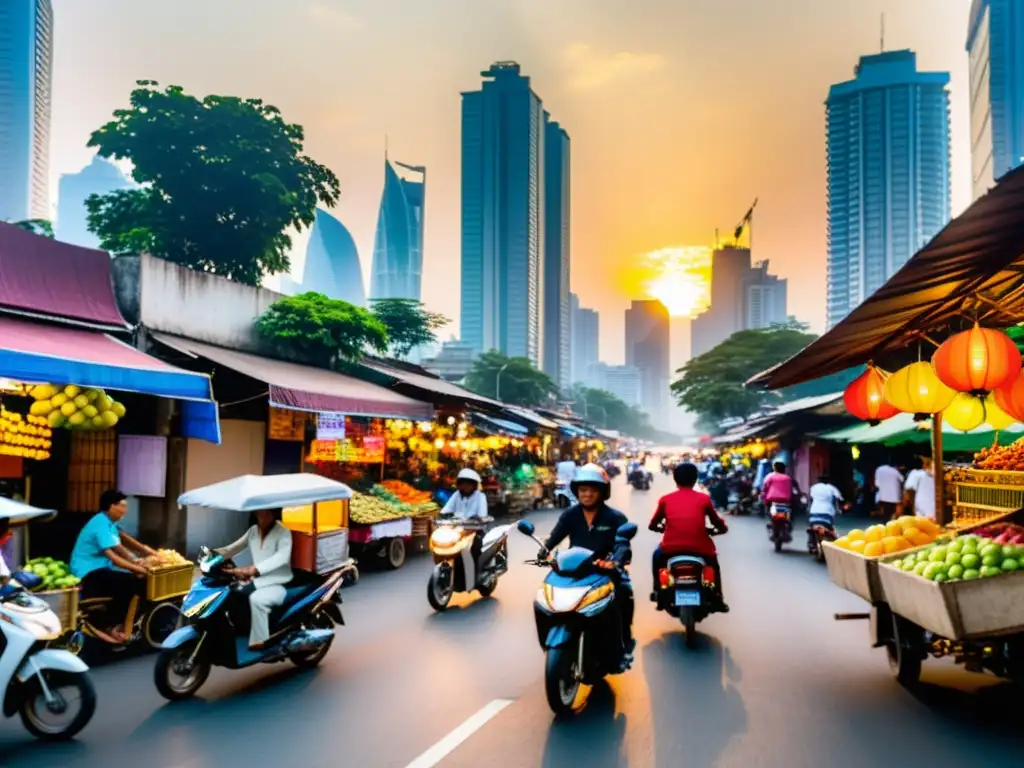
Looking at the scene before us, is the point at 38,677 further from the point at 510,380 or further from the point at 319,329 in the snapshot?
the point at 510,380

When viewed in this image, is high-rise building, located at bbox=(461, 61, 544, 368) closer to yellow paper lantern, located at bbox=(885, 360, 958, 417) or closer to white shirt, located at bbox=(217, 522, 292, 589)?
yellow paper lantern, located at bbox=(885, 360, 958, 417)

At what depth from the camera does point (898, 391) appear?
7500 millimetres

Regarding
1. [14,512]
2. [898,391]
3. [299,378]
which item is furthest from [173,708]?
[299,378]

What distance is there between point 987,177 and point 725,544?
88.6 metres

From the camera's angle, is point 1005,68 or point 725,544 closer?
point 725,544

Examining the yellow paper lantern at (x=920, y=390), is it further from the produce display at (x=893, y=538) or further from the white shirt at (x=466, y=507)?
the white shirt at (x=466, y=507)

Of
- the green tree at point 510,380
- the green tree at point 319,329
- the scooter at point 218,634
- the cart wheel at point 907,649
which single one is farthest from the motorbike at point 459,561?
the green tree at point 510,380

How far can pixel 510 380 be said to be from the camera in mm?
63312

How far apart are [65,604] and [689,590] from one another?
5364mm

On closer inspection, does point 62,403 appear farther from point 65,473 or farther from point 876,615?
point 876,615

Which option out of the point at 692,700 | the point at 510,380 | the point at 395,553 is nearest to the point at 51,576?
the point at 692,700

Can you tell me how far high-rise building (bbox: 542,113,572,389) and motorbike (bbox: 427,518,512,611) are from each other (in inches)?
6777

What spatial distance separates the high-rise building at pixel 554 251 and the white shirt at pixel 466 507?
564 ft

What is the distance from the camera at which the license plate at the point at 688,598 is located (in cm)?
718
